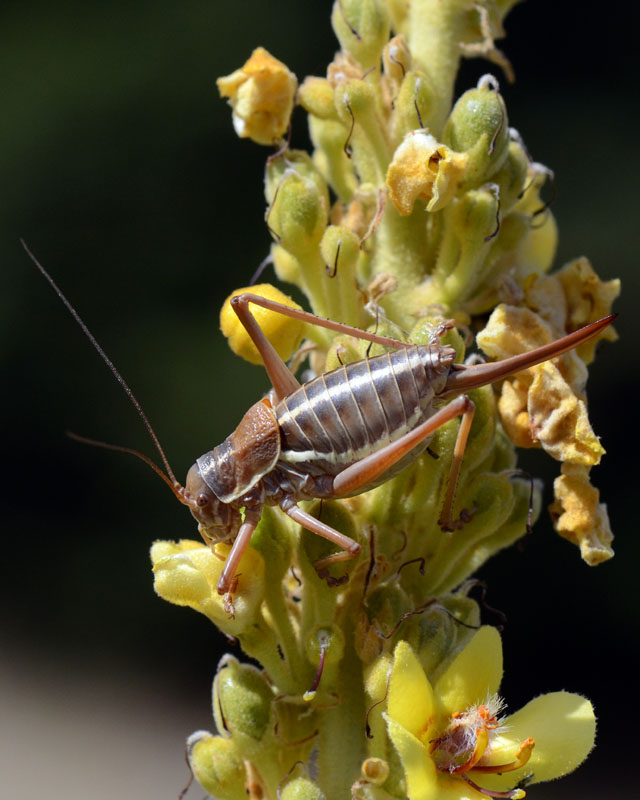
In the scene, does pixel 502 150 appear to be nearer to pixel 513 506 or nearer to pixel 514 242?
pixel 514 242

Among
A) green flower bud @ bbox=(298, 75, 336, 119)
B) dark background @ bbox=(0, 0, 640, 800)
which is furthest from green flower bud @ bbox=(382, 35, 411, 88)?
dark background @ bbox=(0, 0, 640, 800)

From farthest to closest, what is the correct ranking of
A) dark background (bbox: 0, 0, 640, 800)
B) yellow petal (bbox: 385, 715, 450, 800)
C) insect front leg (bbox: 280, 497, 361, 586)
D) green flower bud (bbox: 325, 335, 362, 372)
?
1. dark background (bbox: 0, 0, 640, 800)
2. green flower bud (bbox: 325, 335, 362, 372)
3. insect front leg (bbox: 280, 497, 361, 586)
4. yellow petal (bbox: 385, 715, 450, 800)

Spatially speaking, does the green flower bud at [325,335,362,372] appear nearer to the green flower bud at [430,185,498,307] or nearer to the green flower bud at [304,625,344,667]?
the green flower bud at [430,185,498,307]

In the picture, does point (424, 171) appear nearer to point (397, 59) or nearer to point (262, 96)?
point (397, 59)

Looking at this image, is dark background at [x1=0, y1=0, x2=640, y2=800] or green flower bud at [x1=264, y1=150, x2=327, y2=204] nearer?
green flower bud at [x1=264, y1=150, x2=327, y2=204]

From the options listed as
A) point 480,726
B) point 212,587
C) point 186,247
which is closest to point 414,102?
point 212,587
